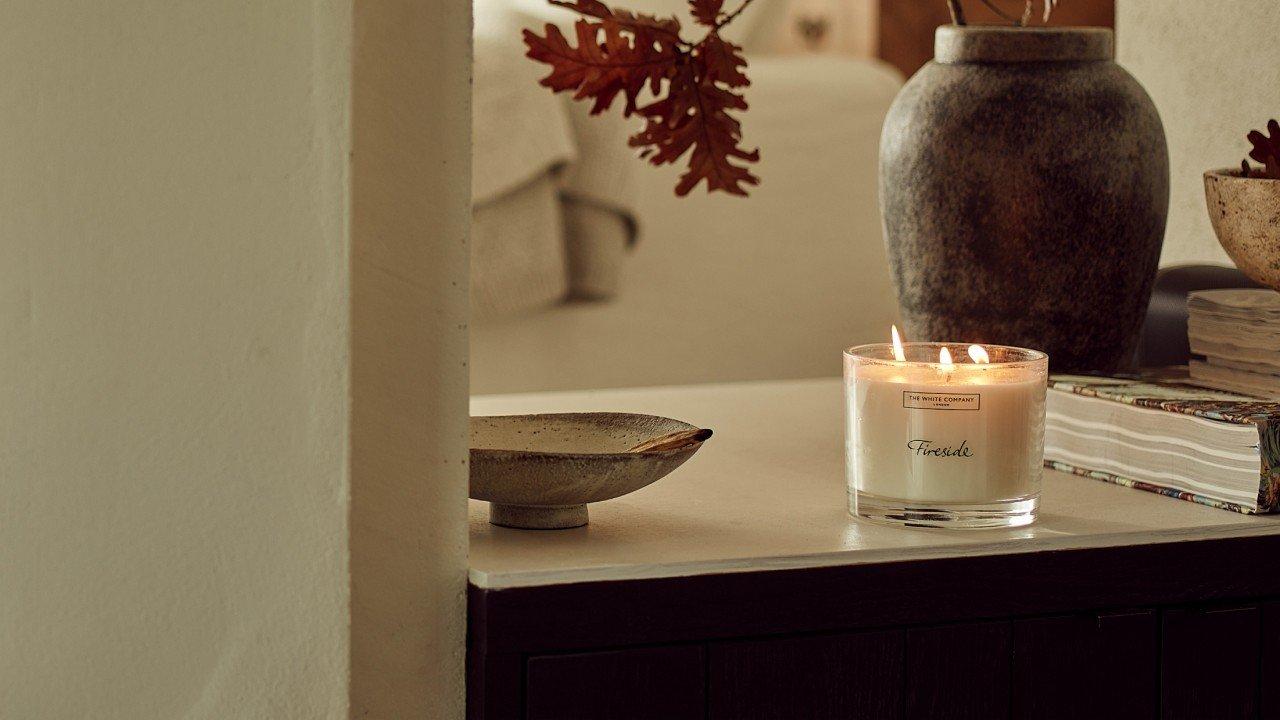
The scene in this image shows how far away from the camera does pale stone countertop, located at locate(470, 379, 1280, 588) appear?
0.63 metres

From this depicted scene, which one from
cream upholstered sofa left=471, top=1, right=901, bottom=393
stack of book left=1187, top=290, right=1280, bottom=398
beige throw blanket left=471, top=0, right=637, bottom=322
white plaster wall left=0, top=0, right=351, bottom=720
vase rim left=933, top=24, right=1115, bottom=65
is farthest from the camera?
cream upholstered sofa left=471, top=1, right=901, bottom=393

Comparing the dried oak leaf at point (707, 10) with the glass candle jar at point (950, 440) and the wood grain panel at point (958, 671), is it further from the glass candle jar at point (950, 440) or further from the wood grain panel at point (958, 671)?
the wood grain panel at point (958, 671)

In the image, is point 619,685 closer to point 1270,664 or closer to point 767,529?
point 767,529

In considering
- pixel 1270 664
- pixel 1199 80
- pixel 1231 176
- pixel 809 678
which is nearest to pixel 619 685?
pixel 809 678

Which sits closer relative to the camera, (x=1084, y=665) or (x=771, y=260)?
(x=1084, y=665)

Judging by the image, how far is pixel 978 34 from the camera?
34.8 inches

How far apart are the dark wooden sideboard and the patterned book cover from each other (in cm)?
3

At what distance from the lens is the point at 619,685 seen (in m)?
0.62

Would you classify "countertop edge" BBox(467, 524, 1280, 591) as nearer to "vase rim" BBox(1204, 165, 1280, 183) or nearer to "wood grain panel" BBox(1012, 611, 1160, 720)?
"wood grain panel" BBox(1012, 611, 1160, 720)

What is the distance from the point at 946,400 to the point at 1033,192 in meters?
0.23

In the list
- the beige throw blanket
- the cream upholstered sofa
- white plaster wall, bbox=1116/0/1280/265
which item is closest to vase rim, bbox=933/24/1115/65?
white plaster wall, bbox=1116/0/1280/265

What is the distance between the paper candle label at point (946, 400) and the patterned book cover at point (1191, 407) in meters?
0.13

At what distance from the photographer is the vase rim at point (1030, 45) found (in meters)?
0.87

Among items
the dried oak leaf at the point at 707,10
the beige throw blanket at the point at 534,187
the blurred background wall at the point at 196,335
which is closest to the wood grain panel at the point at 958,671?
the blurred background wall at the point at 196,335
